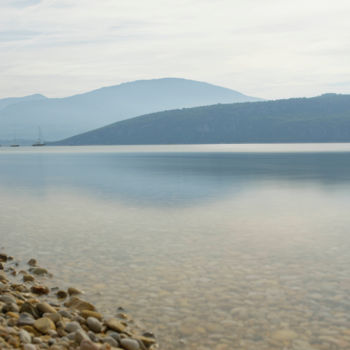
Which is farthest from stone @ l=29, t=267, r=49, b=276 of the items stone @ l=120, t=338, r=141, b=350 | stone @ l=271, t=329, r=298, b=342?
stone @ l=271, t=329, r=298, b=342

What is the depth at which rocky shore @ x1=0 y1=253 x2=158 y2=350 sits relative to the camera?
9.76 m

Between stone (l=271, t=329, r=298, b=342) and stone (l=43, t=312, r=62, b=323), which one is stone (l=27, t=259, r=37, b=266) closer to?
stone (l=43, t=312, r=62, b=323)

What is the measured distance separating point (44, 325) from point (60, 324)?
38cm

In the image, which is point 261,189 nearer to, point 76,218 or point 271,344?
point 76,218

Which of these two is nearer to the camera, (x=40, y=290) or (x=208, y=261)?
(x=40, y=290)

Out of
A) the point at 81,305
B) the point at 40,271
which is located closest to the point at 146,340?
the point at 81,305

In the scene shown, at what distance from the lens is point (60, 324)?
35.9ft

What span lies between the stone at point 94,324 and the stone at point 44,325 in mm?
807

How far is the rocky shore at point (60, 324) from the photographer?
9758 mm

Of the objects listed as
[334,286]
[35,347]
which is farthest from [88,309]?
[334,286]

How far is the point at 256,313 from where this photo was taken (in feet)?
40.7

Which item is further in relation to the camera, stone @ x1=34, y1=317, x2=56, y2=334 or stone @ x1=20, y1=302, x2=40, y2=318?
stone @ x1=20, y1=302, x2=40, y2=318

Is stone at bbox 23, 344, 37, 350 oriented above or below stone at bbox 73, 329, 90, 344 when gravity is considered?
above

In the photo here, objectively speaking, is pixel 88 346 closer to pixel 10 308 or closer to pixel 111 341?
pixel 111 341
